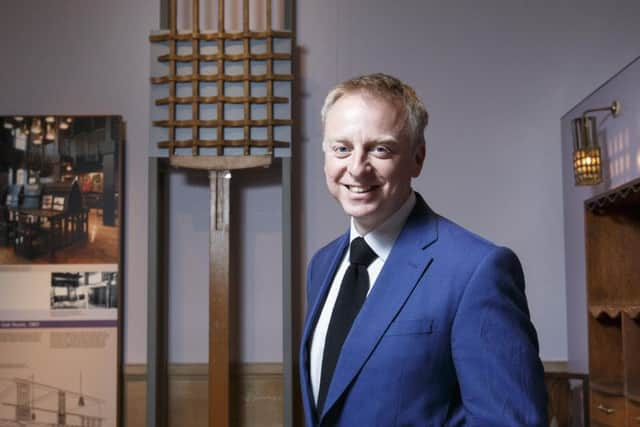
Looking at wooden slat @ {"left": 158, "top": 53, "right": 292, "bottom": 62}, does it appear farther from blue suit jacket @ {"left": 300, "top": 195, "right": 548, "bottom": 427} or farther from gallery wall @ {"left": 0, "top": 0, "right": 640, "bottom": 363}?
blue suit jacket @ {"left": 300, "top": 195, "right": 548, "bottom": 427}

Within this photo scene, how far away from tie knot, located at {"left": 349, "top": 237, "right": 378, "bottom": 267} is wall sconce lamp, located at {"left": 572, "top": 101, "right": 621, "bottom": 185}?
2.55 metres

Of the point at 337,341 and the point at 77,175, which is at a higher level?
the point at 77,175

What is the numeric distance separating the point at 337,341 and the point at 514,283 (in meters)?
0.33

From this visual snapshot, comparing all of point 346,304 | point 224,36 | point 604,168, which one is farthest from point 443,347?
point 224,36

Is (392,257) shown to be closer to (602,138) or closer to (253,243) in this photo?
(602,138)

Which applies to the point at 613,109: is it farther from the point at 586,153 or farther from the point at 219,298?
the point at 219,298

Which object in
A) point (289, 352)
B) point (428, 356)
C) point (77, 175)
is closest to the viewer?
point (428, 356)

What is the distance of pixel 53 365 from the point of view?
4543 millimetres

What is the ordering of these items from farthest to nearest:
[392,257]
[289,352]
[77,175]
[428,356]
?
[77,175]
[289,352]
[392,257]
[428,356]

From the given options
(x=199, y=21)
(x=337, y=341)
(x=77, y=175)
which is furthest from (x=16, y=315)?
(x=337, y=341)

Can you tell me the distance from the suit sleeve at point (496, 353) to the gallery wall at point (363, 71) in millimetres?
3263

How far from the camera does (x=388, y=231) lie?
1.59 meters

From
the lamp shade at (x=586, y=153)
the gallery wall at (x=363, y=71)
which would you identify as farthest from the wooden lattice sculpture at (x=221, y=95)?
the lamp shade at (x=586, y=153)

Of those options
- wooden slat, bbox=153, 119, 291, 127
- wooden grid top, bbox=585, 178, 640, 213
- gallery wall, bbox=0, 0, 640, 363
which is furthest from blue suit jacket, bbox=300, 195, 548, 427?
gallery wall, bbox=0, 0, 640, 363
